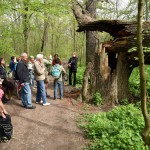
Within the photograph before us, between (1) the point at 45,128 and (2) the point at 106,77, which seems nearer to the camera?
(1) the point at 45,128

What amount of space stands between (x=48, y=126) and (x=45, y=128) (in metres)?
0.20

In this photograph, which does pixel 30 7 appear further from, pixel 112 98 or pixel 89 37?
pixel 112 98

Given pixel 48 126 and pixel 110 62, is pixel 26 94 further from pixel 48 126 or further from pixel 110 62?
pixel 110 62

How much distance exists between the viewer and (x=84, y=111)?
948 centimetres

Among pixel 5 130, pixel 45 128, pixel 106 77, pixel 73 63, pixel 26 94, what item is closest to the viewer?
pixel 5 130

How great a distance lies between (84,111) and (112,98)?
1.60 meters

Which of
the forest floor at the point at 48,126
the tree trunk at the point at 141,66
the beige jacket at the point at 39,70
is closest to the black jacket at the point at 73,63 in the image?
the forest floor at the point at 48,126

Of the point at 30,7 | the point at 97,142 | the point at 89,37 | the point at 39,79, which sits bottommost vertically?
the point at 97,142

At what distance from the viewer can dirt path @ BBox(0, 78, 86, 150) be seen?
638 centimetres

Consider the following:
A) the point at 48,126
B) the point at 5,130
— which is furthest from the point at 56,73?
the point at 5,130

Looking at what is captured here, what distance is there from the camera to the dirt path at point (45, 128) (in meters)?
6.38

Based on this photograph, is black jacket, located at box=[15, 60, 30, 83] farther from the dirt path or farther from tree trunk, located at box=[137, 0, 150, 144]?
tree trunk, located at box=[137, 0, 150, 144]

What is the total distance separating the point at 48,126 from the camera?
766cm

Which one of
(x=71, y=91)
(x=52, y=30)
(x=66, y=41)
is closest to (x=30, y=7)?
(x=71, y=91)
